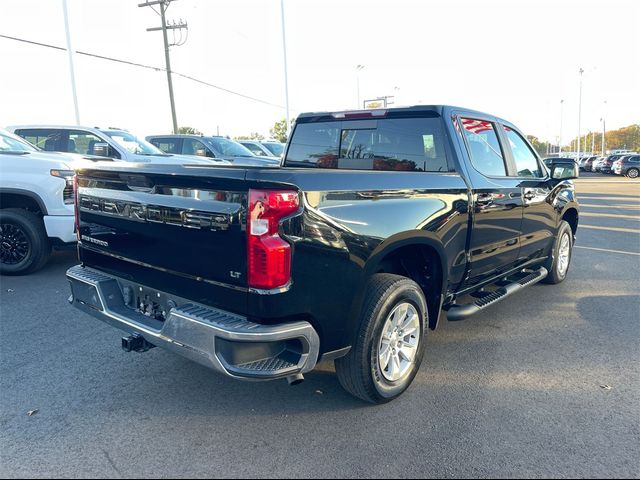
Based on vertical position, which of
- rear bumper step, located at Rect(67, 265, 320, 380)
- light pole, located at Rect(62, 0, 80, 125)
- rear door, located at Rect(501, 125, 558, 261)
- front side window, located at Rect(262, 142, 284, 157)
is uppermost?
light pole, located at Rect(62, 0, 80, 125)

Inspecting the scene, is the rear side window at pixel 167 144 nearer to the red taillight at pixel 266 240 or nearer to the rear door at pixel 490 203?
the rear door at pixel 490 203

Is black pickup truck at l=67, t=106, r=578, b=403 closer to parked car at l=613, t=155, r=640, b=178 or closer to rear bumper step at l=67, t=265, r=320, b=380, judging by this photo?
rear bumper step at l=67, t=265, r=320, b=380

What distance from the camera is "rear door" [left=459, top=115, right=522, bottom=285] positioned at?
13.3ft

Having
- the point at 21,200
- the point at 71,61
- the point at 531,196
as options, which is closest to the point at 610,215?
the point at 531,196

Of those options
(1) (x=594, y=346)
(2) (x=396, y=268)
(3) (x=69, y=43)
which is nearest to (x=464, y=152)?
(2) (x=396, y=268)

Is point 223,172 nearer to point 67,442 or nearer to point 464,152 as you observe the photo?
point 67,442

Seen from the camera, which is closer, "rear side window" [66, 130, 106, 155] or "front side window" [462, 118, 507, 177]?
"front side window" [462, 118, 507, 177]

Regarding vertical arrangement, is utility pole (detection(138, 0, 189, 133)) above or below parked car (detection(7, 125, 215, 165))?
above

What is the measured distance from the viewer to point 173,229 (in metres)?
2.84

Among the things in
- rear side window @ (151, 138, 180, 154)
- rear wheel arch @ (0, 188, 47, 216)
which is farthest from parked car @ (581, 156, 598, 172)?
rear wheel arch @ (0, 188, 47, 216)

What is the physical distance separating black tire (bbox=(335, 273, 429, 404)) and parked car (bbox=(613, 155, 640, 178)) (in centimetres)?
3818

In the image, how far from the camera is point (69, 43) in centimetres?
1653

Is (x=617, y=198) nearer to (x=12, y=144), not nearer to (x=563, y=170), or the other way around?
(x=563, y=170)

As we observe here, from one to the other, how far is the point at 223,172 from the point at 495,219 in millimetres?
2631
